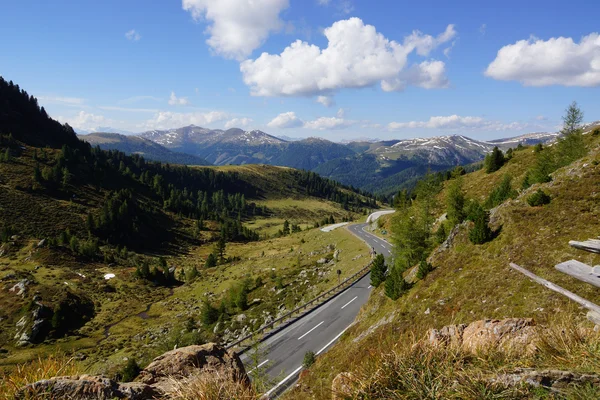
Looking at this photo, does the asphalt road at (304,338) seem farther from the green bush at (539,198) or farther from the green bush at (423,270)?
the green bush at (539,198)

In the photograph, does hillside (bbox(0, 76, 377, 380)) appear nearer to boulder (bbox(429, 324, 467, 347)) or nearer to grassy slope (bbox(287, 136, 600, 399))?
boulder (bbox(429, 324, 467, 347))

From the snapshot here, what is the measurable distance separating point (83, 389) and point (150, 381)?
6.33 ft

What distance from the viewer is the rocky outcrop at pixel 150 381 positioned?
181 inches

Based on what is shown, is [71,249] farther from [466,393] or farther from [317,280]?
[466,393]

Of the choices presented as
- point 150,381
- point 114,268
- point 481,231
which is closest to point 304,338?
point 481,231

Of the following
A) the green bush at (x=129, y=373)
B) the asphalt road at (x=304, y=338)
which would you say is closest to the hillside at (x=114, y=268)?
the green bush at (x=129, y=373)

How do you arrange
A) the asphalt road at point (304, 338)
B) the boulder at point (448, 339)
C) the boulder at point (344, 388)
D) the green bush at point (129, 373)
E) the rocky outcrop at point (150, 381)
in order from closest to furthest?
the rocky outcrop at point (150, 381) → the boulder at point (344, 388) → the boulder at point (448, 339) → the green bush at point (129, 373) → the asphalt road at point (304, 338)

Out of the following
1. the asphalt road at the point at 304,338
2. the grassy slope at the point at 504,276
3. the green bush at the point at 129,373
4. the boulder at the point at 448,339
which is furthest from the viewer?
the asphalt road at the point at 304,338

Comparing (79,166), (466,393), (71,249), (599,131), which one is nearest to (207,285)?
(71,249)

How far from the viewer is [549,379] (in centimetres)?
467

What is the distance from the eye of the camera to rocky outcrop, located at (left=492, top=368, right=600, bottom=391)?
4531 millimetres

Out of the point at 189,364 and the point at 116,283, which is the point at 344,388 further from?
the point at 116,283

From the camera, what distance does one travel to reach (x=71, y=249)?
317 feet

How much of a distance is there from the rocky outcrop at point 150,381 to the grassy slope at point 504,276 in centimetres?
651
